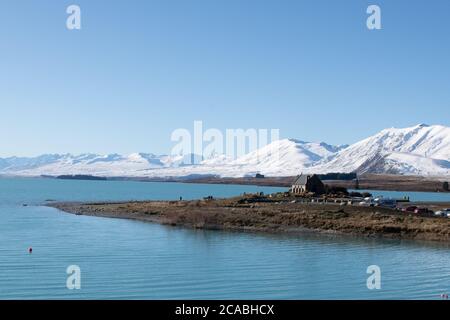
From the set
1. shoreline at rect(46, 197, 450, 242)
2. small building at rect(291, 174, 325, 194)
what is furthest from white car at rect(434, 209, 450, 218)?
small building at rect(291, 174, 325, 194)

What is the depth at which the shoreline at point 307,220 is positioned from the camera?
70.9 m

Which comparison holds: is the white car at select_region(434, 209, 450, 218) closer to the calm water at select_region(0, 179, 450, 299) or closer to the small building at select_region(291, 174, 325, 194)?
the calm water at select_region(0, 179, 450, 299)

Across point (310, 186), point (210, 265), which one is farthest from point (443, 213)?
point (310, 186)

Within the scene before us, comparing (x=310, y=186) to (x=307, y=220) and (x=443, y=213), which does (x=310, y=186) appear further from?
(x=307, y=220)

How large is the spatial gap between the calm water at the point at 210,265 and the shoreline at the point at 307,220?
4674 millimetres

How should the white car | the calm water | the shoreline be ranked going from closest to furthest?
1. the calm water
2. the shoreline
3. the white car

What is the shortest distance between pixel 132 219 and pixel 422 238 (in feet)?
160

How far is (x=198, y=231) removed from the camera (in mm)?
77250

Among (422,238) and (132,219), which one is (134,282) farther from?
(132,219)

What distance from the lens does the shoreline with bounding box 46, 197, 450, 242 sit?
233 ft

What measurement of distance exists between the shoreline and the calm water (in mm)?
4674

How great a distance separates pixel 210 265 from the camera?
4881 centimetres

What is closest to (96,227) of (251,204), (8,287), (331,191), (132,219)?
(132,219)
